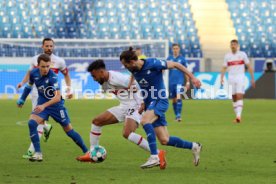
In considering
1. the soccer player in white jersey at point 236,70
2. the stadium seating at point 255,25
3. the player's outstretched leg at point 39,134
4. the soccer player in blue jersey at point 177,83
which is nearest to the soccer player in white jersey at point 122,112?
the player's outstretched leg at point 39,134

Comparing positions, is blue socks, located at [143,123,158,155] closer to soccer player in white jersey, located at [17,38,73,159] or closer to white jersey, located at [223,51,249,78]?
soccer player in white jersey, located at [17,38,73,159]

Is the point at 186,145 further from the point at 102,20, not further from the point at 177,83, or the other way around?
the point at 102,20

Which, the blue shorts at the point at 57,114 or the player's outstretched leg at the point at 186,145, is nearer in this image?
the player's outstretched leg at the point at 186,145

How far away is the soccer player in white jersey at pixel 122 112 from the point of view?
34.0ft

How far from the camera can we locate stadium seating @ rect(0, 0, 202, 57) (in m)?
35.9

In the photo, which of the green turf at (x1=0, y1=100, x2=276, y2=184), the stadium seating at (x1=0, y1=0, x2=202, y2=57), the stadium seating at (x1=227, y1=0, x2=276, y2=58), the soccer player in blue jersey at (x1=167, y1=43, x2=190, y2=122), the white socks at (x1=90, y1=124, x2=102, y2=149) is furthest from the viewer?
the stadium seating at (x1=227, y1=0, x2=276, y2=58)

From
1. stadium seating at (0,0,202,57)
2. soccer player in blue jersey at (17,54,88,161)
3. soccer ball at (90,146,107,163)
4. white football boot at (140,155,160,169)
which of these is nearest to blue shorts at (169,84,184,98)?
soccer player in blue jersey at (17,54,88,161)

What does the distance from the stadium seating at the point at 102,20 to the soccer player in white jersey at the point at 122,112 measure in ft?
82.5

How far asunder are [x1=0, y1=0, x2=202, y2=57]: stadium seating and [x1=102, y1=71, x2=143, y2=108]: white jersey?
25.1m

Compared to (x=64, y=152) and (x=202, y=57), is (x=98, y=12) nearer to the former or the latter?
(x=202, y=57)

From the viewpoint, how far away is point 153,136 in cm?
977

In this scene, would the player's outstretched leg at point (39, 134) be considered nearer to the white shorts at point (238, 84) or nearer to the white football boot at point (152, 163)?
the white football boot at point (152, 163)

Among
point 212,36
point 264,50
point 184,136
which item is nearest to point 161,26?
point 212,36

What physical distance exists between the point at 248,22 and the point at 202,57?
Result: 4.11 m
